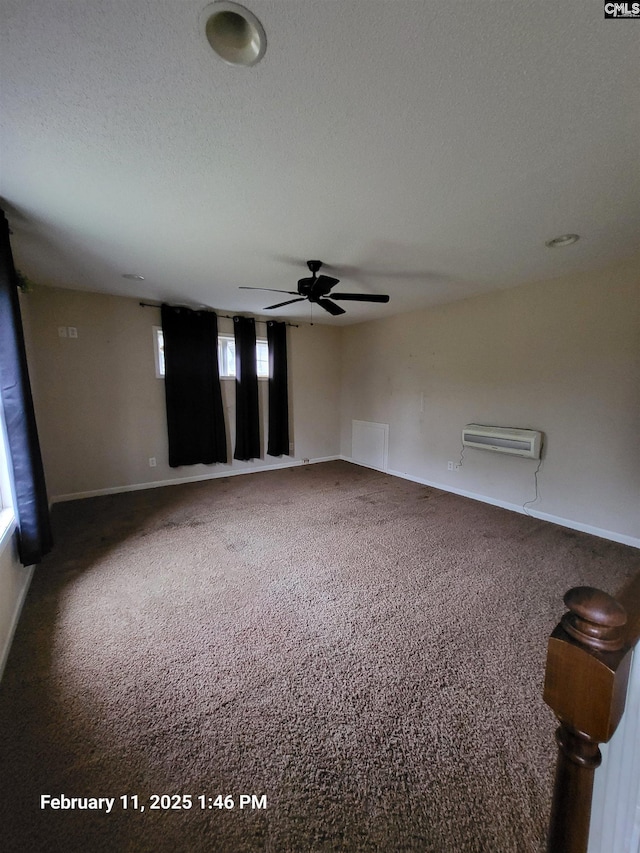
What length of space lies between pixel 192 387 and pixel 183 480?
1285mm

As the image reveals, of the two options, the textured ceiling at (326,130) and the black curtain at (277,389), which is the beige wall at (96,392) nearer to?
the black curtain at (277,389)

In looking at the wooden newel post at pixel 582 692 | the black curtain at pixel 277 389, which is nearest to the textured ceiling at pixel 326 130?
the wooden newel post at pixel 582 692

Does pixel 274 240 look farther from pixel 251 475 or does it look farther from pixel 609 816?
pixel 251 475

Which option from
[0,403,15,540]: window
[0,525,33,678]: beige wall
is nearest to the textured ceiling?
[0,403,15,540]: window

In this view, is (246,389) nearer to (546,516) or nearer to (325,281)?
(325,281)

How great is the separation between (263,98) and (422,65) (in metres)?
0.54

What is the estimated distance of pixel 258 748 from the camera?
1221 millimetres

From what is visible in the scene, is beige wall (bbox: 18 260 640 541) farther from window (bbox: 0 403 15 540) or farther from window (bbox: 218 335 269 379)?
window (bbox: 0 403 15 540)

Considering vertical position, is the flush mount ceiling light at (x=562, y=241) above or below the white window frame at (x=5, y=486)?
above

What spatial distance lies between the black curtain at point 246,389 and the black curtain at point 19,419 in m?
2.69

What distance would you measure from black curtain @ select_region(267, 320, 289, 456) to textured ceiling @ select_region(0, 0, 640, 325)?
95.7 inches

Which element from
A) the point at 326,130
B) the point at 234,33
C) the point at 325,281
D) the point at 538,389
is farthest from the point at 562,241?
the point at 234,33

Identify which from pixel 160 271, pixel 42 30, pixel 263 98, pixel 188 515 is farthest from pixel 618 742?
pixel 160 271

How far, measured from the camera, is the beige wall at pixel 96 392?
3574mm
